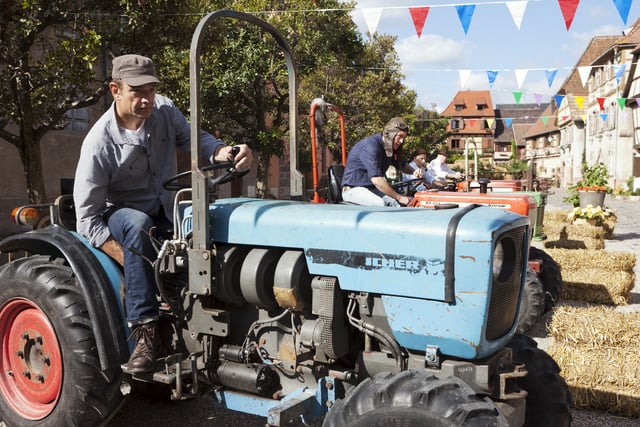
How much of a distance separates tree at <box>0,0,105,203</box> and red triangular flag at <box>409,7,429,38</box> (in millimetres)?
4982

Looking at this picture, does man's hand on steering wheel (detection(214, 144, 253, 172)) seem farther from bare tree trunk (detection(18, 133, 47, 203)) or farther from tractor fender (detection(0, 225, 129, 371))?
bare tree trunk (detection(18, 133, 47, 203))

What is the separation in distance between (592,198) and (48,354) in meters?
16.1

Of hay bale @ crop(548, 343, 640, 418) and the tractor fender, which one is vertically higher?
the tractor fender

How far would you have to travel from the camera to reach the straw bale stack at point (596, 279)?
7.24m

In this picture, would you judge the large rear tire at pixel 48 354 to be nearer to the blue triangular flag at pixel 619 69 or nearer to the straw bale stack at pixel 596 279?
the straw bale stack at pixel 596 279

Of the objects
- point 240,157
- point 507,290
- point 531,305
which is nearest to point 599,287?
point 531,305

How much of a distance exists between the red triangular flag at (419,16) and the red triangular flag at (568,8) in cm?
210

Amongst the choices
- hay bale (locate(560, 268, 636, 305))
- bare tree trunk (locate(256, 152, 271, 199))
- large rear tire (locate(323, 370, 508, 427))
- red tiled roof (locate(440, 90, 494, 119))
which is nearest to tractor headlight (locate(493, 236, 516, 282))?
large rear tire (locate(323, 370, 508, 427))

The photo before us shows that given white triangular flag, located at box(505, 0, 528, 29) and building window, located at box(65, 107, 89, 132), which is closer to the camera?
white triangular flag, located at box(505, 0, 528, 29)

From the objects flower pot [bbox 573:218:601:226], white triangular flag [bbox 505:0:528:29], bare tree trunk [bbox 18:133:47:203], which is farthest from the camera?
flower pot [bbox 573:218:601:226]

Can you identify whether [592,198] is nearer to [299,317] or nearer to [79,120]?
[79,120]

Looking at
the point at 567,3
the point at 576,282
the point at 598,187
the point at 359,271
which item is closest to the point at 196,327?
the point at 359,271

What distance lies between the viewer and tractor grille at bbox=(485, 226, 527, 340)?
2566 millimetres

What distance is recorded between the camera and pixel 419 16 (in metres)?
10.2
